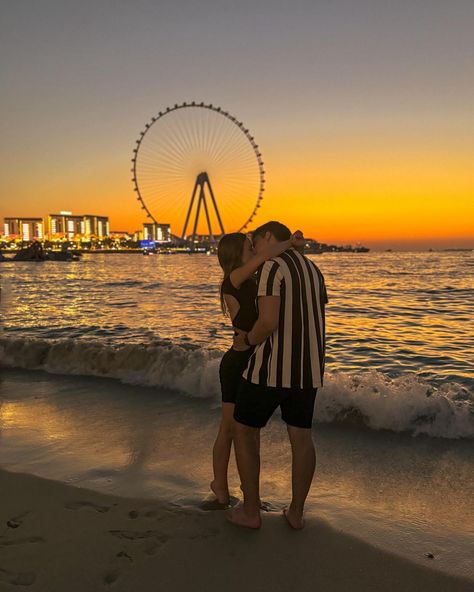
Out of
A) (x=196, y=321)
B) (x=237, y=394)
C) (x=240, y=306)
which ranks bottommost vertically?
(x=196, y=321)

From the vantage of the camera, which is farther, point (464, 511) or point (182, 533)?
point (464, 511)

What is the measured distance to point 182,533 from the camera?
3.17m

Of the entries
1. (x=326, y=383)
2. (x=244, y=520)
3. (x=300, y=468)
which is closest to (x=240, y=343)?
(x=300, y=468)

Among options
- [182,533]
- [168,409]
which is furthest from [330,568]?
[168,409]

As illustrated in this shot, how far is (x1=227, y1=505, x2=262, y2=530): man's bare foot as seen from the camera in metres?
3.26

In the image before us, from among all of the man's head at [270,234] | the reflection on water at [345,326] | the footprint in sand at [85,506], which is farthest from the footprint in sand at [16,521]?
the reflection on water at [345,326]

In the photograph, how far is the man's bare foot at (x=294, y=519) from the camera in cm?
325

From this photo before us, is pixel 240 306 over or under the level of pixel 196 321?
over

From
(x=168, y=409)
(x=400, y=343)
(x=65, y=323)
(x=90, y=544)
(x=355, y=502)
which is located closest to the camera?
(x=90, y=544)

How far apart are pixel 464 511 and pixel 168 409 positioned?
365 centimetres

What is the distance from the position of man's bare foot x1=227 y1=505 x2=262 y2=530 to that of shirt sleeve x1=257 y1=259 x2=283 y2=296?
4.78 feet

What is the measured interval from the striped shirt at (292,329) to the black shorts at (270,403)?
0.20ft

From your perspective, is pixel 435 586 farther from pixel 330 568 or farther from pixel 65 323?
pixel 65 323

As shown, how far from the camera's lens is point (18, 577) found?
8.74ft
